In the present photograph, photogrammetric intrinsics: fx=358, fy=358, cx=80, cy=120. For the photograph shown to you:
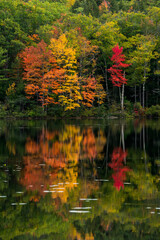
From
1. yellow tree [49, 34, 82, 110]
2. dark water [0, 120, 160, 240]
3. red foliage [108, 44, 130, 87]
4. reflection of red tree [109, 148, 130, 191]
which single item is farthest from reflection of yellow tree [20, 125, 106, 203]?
red foliage [108, 44, 130, 87]

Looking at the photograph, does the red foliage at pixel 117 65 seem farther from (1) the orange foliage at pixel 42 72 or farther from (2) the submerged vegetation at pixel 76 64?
(1) the orange foliage at pixel 42 72

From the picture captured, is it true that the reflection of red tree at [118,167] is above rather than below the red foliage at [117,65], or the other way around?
below

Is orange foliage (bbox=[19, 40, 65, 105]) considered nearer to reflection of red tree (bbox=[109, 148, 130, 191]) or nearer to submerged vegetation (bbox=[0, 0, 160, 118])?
submerged vegetation (bbox=[0, 0, 160, 118])

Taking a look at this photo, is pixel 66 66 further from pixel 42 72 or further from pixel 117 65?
pixel 117 65

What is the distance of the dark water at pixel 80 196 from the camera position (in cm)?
559

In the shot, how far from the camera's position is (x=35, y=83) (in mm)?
47125

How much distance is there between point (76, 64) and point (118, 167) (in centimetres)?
4069

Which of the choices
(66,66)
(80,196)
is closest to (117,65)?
(66,66)

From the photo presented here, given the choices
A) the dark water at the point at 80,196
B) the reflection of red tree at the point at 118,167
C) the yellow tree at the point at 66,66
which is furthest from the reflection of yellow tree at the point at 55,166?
the yellow tree at the point at 66,66

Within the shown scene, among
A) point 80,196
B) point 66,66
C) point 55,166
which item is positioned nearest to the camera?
point 80,196

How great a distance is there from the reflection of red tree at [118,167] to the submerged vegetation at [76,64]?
32.3 m

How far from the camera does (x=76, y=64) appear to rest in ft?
165

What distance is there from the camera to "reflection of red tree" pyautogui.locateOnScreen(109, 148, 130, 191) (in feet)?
28.6

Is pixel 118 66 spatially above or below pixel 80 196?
above
